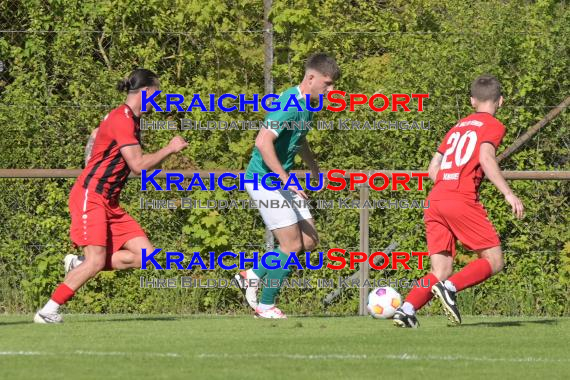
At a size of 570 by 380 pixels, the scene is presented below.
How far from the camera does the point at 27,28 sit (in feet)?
46.1

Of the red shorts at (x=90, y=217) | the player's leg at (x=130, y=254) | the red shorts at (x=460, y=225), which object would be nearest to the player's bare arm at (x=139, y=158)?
the red shorts at (x=90, y=217)

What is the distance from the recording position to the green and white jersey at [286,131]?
9953mm

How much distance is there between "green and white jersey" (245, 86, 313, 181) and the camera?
9.95m

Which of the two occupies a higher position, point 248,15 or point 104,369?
point 248,15

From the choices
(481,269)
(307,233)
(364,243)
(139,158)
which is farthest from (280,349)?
Result: (364,243)

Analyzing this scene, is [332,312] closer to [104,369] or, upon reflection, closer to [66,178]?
[66,178]

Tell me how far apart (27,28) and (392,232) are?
4.67 m

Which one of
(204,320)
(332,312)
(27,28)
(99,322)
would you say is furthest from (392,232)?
(27,28)

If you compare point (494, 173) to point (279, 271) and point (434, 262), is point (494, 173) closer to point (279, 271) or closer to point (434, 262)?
point (434, 262)

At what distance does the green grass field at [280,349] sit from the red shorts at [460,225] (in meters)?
0.64

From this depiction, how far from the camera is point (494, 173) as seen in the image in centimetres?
913

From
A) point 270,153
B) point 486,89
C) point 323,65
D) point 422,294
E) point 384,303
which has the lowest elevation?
point 384,303

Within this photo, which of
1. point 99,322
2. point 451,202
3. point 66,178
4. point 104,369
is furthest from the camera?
point 66,178

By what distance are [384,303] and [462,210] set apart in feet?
4.27
